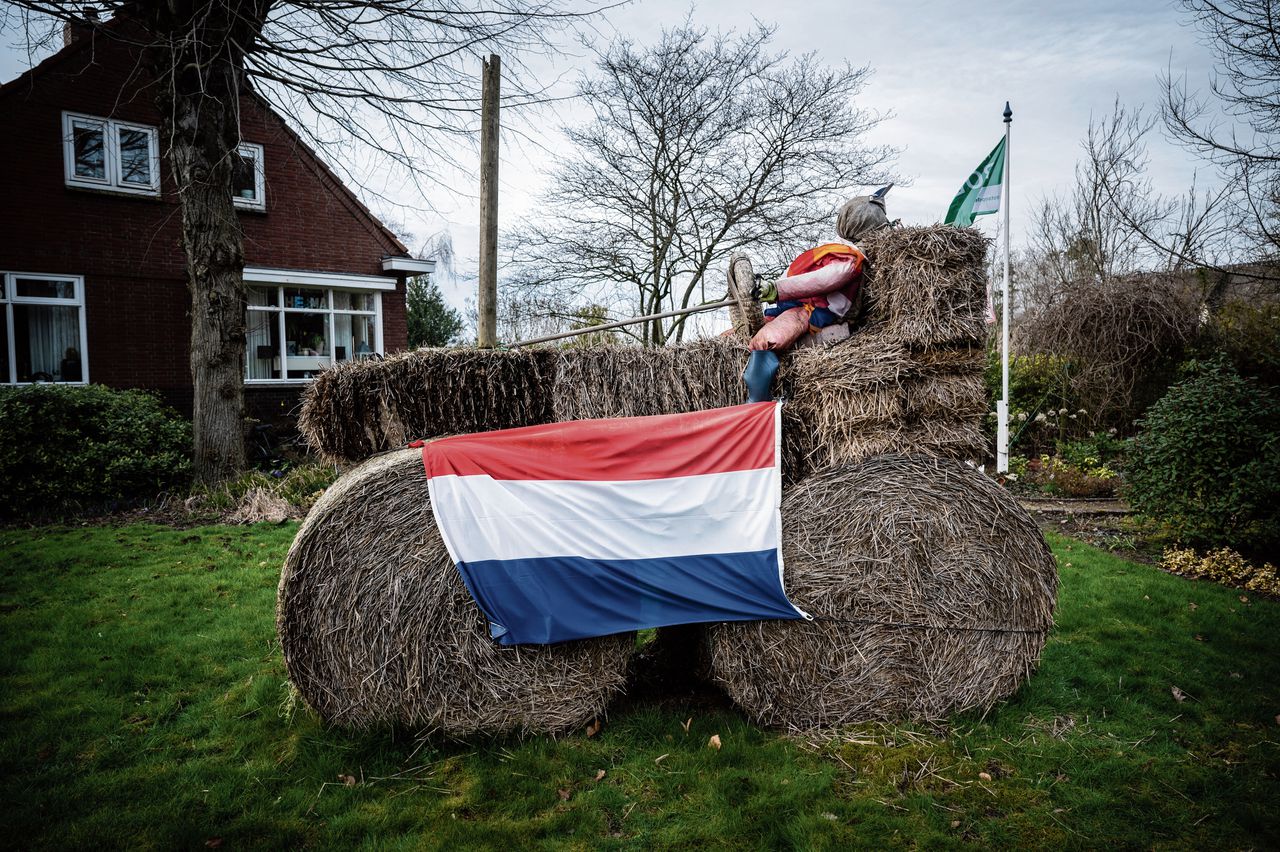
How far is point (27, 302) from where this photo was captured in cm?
1255

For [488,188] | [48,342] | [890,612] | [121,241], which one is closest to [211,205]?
[488,188]

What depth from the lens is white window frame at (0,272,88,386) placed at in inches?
487

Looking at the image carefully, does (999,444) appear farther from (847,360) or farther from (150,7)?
(150,7)

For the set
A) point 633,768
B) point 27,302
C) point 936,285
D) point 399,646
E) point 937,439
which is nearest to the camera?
point 633,768

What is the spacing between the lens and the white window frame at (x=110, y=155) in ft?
42.0

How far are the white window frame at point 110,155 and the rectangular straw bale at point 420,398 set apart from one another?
11.9 m

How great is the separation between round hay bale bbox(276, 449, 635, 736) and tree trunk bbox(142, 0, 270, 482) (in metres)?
7.00

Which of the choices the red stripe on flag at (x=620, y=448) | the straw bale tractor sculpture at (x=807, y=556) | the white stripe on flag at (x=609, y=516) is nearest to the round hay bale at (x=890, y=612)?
the straw bale tractor sculpture at (x=807, y=556)

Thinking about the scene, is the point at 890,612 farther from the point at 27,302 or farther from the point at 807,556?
the point at 27,302

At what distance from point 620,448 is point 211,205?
8.07m

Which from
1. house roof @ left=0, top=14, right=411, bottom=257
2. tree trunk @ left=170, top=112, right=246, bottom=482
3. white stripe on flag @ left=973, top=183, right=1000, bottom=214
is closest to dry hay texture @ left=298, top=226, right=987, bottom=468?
house roof @ left=0, top=14, right=411, bottom=257

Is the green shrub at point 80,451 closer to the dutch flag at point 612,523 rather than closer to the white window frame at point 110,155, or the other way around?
the white window frame at point 110,155

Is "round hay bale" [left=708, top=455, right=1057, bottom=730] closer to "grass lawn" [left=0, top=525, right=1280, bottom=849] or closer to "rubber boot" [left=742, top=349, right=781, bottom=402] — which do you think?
"grass lawn" [left=0, top=525, right=1280, bottom=849]

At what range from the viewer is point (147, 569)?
21.3ft
